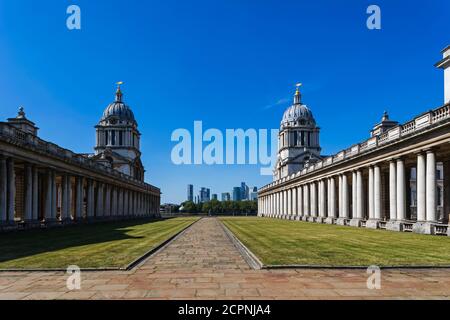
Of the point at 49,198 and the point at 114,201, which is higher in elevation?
the point at 49,198

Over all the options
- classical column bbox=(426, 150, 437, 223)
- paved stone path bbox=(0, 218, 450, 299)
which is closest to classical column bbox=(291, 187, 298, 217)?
classical column bbox=(426, 150, 437, 223)

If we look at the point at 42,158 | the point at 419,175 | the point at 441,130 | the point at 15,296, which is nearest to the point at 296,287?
the point at 15,296

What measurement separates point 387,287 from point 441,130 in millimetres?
24228

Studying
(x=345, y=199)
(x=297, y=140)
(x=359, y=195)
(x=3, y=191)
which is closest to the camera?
(x=3, y=191)

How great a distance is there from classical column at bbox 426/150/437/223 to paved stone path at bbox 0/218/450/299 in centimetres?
2042

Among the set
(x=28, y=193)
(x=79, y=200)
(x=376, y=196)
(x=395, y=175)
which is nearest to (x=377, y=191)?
(x=376, y=196)

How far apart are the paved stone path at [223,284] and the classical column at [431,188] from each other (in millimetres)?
20419

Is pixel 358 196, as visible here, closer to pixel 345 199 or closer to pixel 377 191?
pixel 345 199

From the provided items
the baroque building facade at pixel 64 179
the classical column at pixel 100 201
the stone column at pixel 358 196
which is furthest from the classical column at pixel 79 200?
the stone column at pixel 358 196

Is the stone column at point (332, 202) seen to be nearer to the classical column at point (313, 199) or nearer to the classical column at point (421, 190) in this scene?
the classical column at point (313, 199)

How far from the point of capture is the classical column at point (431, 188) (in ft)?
105

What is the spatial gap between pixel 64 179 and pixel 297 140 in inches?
3798

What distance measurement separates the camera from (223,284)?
37.4 ft
